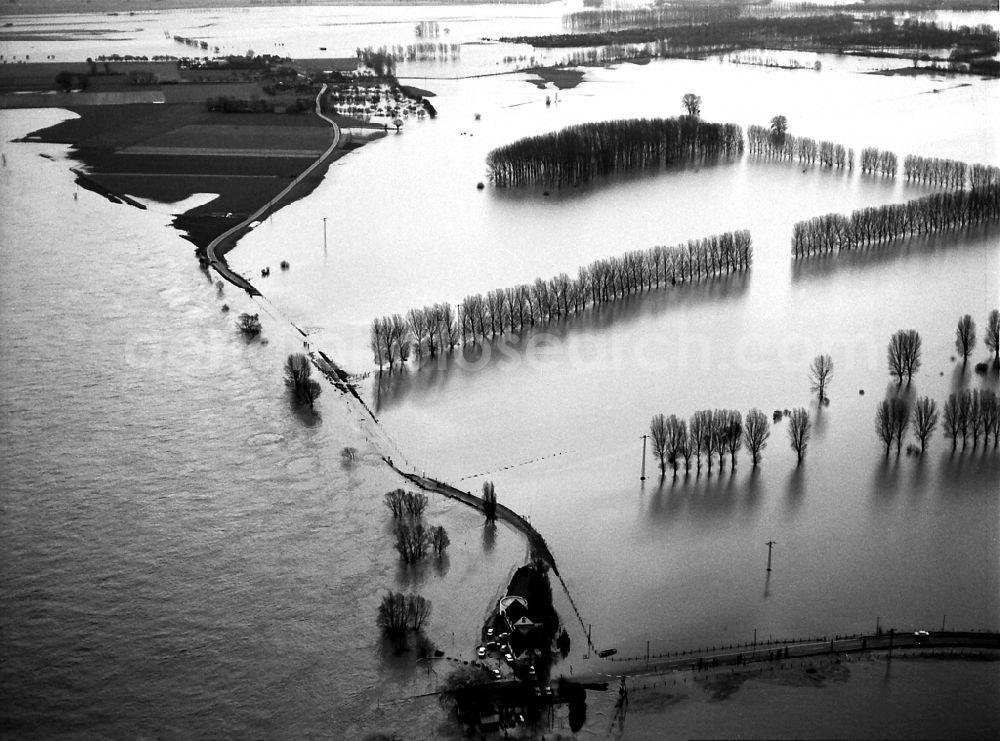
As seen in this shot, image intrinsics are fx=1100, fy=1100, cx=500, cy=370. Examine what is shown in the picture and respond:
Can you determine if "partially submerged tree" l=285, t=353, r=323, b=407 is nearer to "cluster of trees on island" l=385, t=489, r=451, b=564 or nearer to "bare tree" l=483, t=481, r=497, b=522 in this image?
"cluster of trees on island" l=385, t=489, r=451, b=564

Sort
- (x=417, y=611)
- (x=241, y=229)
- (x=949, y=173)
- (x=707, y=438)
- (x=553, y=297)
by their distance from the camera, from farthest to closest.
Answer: (x=949, y=173), (x=241, y=229), (x=553, y=297), (x=707, y=438), (x=417, y=611)

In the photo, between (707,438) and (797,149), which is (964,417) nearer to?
(707,438)

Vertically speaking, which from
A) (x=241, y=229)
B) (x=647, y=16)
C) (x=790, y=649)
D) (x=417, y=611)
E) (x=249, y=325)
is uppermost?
(x=647, y=16)

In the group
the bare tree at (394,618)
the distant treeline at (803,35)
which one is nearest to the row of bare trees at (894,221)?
the bare tree at (394,618)

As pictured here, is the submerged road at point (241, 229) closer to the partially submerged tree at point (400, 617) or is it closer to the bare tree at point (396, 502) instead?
the bare tree at point (396, 502)

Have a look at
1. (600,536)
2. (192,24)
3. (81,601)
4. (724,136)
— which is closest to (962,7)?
(724,136)

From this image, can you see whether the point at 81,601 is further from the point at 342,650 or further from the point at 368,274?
the point at 368,274

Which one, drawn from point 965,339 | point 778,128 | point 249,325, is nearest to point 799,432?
point 965,339
